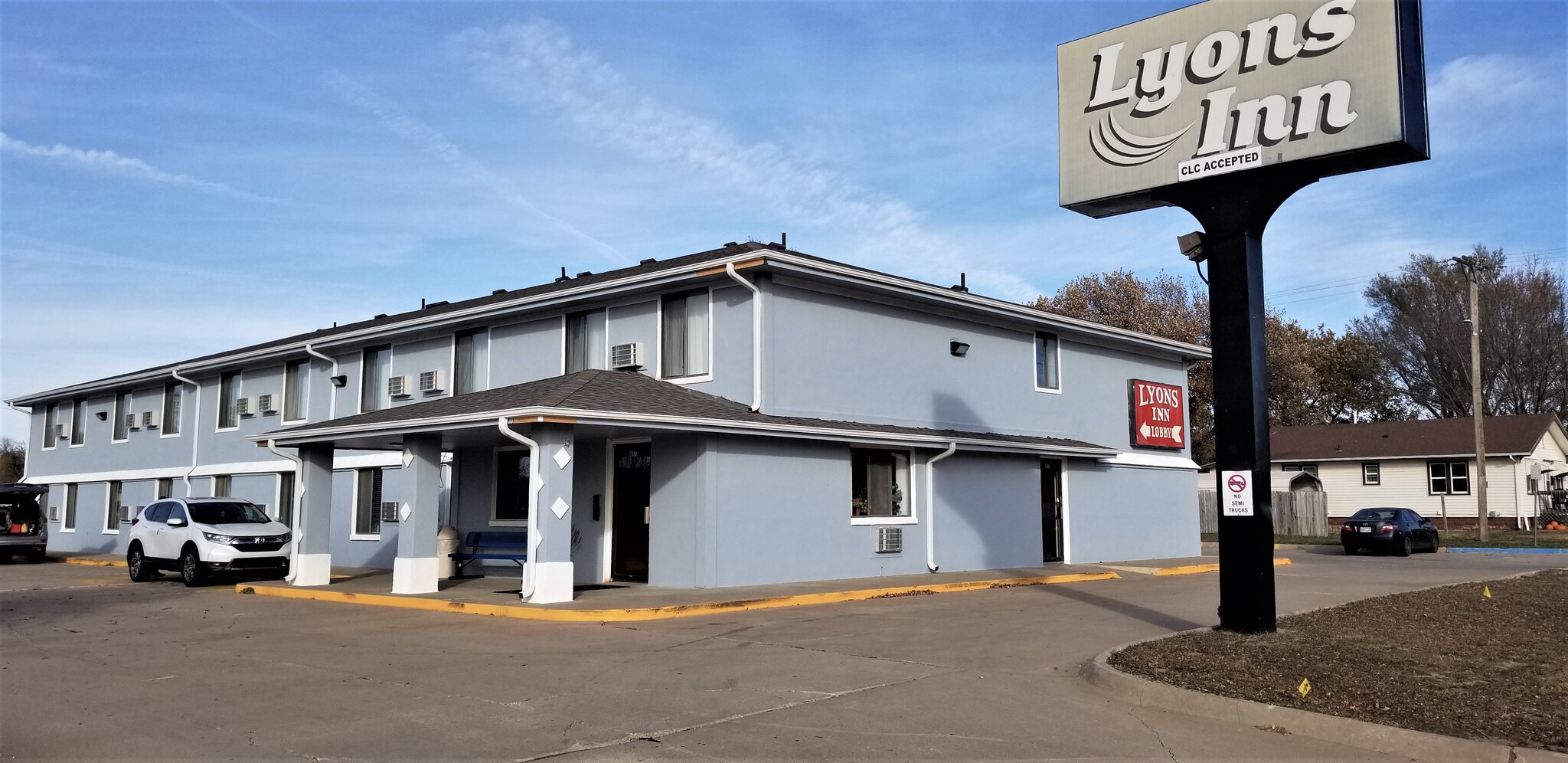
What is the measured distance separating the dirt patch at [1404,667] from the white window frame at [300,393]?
2272cm

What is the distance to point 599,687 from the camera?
9641 mm

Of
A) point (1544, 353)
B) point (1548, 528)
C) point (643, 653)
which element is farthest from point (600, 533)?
point (1544, 353)

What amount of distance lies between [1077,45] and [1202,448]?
150 feet

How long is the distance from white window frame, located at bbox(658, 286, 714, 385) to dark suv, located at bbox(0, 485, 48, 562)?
64.2ft

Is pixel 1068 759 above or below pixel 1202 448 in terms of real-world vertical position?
below

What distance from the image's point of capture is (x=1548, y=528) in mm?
42906

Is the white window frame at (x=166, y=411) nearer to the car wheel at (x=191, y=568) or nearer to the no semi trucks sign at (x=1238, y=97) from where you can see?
the car wheel at (x=191, y=568)

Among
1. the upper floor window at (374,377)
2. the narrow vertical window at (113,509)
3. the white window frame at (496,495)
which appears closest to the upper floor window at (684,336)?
the white window frame at (496,495)

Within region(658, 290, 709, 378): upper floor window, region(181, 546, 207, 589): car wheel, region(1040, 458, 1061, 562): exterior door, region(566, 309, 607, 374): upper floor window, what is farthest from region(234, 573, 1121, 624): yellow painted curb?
region(566, 309, 607, 374): upper floor window

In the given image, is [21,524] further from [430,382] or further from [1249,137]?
[1249,137]

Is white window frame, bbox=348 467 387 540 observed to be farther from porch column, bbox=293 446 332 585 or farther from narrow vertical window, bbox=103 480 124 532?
narrow vertical window, bbox=103 480 124 532

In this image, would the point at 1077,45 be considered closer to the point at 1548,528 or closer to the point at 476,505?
the point at 476,505

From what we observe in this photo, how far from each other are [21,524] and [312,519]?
15.7 metres

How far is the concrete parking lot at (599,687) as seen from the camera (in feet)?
24.7
